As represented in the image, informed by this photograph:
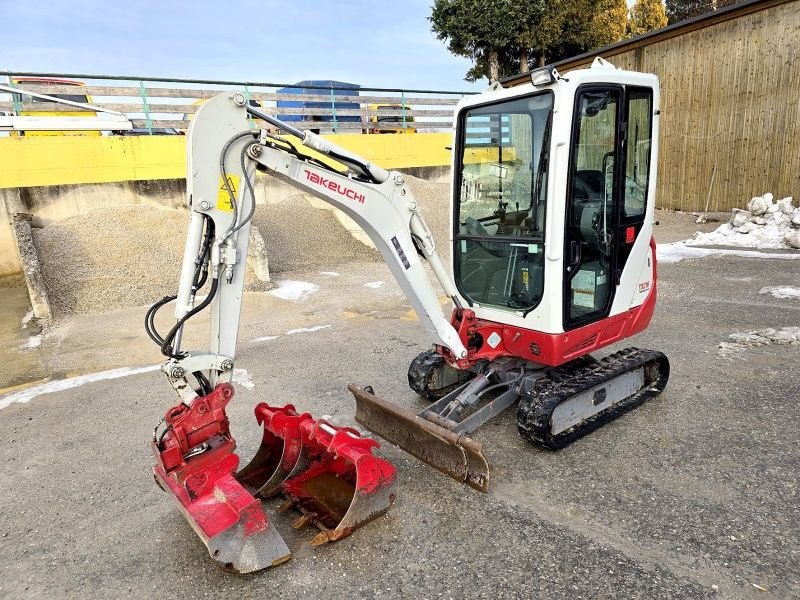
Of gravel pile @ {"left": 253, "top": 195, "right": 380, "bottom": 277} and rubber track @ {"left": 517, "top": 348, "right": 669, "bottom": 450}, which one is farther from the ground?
gravel pile @ {"left": 253, "top": 195, "right": 380, "bottom": 277}

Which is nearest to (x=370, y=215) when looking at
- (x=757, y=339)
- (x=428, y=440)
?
(x=428, y=440)

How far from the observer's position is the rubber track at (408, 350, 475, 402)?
4.70 m

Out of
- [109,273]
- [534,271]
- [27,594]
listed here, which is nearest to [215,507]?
[27,594]

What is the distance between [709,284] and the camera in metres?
8.45

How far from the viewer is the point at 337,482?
3543mm

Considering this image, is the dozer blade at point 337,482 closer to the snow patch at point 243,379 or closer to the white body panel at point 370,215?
the white body panel at point 370,215

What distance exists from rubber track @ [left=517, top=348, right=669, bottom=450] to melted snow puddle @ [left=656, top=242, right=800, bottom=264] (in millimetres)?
6270

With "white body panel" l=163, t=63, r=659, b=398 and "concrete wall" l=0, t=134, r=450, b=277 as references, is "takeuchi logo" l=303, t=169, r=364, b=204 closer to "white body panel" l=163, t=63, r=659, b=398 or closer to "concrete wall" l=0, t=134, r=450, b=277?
"white body panel" l=163, t=63, r=659, b=398

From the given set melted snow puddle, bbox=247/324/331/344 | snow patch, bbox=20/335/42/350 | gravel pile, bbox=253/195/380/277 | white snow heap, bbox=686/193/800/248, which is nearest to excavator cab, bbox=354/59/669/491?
melted snow puddle, bbox=247/324/331/344

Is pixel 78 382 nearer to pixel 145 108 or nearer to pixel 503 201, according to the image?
Answer: pixel 503 201

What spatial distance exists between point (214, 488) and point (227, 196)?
1.59 m

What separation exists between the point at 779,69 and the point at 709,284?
6.63 metres

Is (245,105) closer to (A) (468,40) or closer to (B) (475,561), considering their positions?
(B) (475,561)

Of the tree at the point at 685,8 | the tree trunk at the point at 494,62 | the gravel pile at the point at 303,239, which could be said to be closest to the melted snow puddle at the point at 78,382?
the gravel pile at the point at 303,239
